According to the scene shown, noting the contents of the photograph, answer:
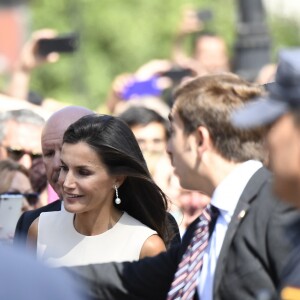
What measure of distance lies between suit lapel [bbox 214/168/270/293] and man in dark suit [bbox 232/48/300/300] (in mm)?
565

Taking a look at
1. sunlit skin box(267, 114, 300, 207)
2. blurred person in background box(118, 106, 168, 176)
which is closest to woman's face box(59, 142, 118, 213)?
sunlit skin box(267, 114, 300, 207)

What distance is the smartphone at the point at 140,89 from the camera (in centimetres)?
1041

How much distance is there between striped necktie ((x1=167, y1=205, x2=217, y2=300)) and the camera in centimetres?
401

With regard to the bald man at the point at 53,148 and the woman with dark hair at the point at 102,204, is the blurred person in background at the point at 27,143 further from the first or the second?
the woman with dark hair at the point at 102,204

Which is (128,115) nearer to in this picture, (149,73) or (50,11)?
(149,73)

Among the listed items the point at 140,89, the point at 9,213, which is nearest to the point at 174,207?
the point at 9,213

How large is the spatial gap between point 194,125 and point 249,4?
826cm

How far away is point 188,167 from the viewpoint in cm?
413

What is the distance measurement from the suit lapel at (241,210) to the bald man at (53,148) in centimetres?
172

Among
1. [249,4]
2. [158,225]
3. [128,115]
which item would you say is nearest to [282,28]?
[249,4]

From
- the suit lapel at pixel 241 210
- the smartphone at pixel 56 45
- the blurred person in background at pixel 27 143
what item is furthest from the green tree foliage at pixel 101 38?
the suit lapel at pixel 241 210

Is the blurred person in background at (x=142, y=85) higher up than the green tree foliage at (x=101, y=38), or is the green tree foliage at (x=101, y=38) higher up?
the blurred person in background at (x=142, y=85)

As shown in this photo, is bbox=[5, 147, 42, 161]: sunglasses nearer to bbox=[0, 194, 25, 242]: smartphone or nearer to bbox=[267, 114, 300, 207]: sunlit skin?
bbox=[0, 194, 25, 242]: smartphone

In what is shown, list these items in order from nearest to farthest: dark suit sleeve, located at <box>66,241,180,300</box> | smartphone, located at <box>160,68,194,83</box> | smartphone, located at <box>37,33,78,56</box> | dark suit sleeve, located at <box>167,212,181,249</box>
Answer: dark suit sleeve, located at <box>66,241,180,300</box>
dark suit sleeve, located at <box>167,212,181,249</box>
smartphone, located at <box>37,33,78,56</box>
smartphone, located at <box>160,68,194,83</box>
